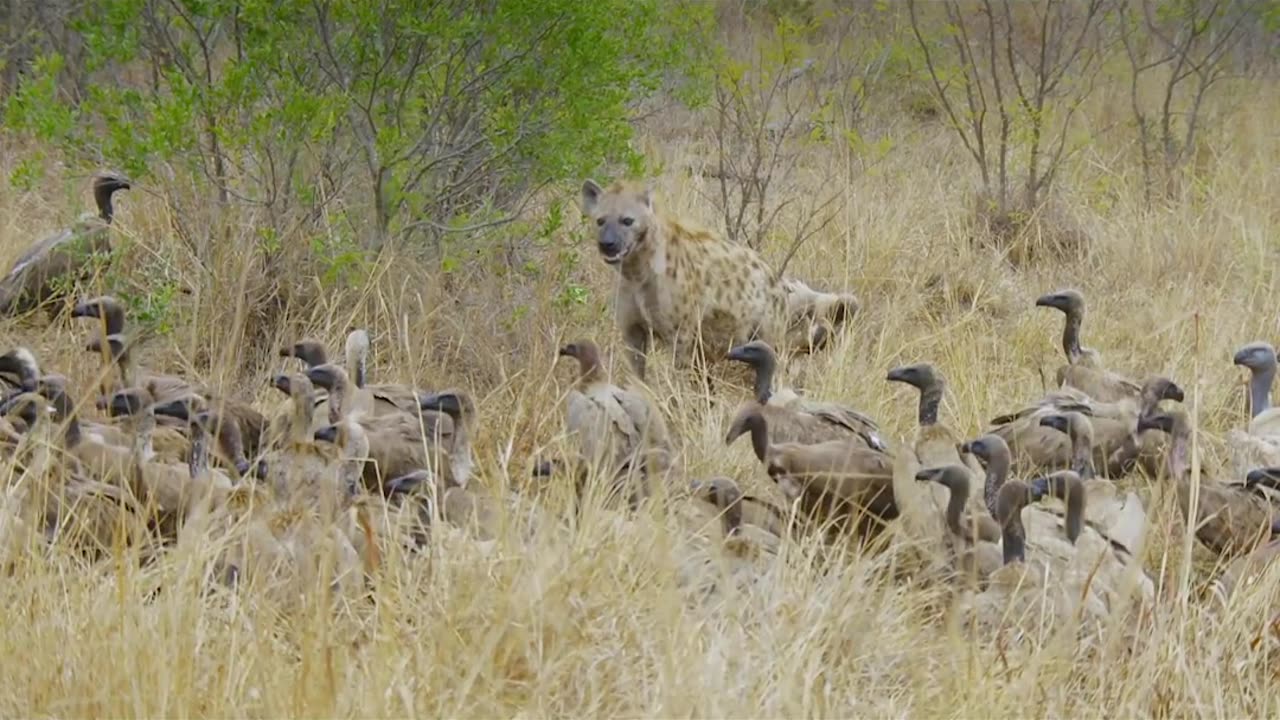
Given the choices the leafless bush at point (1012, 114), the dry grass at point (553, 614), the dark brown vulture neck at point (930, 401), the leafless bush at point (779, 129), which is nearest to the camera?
the dry grass at point (553, 614)

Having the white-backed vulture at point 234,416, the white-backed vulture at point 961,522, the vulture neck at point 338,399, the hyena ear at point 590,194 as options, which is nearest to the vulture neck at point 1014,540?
the white-backed vulture at point 961,522

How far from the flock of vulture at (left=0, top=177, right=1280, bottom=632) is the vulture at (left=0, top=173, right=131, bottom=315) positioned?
838 mm

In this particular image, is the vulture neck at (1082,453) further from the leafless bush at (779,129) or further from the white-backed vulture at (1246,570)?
the leafless bush at (779,129)

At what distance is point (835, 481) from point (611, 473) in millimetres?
798

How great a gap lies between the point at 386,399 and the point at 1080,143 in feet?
20.8

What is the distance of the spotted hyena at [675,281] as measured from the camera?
8344 millimetres

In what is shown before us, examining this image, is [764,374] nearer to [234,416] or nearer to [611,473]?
[611,473]

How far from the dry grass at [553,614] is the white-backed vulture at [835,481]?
0.48m

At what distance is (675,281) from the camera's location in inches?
334

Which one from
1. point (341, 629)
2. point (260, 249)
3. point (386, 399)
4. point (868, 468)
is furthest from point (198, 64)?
point (341, 629)

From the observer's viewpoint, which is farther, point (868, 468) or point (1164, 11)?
point (1164, 11)

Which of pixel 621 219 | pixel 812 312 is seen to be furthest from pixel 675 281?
pixel 812 312

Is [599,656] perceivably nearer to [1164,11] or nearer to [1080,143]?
[1080,143]

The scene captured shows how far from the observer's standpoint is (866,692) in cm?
475
